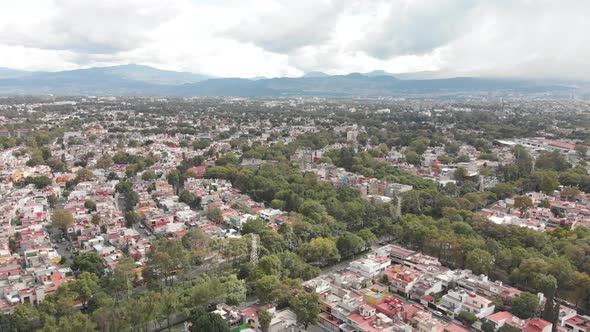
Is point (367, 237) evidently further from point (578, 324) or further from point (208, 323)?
point (208, 323)

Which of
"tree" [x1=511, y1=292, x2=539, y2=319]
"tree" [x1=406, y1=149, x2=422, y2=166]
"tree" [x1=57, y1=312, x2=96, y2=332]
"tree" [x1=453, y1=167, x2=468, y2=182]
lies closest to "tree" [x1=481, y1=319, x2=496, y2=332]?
"tree" [x1=511, y1=292, x2=539, y2=319]

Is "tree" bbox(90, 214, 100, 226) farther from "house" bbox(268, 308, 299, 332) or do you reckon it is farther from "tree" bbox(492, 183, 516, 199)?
"tree" bbox(492, 183, 516, 199)

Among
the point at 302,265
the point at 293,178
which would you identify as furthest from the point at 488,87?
the point at 302,265

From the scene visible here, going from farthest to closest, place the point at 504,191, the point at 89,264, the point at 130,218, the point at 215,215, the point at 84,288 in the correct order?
the point at 504,191 → the point at 215,215 → the point at 130,218 → the point at 89,264 → the point at 84,288

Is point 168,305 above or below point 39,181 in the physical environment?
above

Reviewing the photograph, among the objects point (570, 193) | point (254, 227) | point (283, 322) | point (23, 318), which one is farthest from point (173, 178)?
point (570, 193)

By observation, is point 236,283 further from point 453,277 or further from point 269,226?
point 453,277
